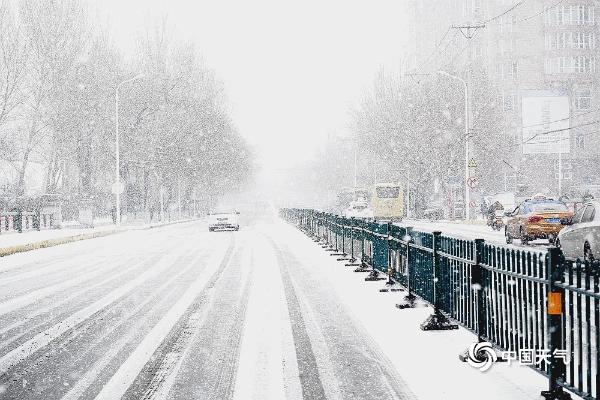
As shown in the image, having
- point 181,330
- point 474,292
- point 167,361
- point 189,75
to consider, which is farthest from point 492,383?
point 189,75

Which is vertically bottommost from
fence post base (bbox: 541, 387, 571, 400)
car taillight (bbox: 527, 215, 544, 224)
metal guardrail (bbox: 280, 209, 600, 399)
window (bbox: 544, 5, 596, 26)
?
fence post base (bbox: 541, 387, 571, 400)

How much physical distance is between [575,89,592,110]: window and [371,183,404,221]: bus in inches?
1680

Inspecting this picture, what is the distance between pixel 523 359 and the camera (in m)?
6.07

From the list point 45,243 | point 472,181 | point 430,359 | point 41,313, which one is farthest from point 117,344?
point 472,181

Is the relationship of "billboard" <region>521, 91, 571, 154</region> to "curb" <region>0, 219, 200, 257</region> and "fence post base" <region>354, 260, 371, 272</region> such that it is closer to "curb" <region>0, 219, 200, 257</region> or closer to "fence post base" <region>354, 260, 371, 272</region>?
"curb" <region>0, 219, 200, 257</region>

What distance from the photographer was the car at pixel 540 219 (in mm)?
21781

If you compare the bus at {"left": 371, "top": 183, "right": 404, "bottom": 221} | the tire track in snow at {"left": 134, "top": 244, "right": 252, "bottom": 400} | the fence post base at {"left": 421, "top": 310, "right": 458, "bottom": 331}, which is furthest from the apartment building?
the fence post base at {"left": 421, "top": 310, "right": 458, "bottom": 331}

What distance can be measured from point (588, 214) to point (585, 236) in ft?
3.65

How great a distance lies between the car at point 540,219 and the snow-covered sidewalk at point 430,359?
455 inches

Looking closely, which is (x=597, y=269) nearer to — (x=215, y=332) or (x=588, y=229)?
(x=215, y=332)

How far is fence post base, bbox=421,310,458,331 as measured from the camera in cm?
852

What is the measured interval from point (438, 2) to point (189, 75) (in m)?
74.9

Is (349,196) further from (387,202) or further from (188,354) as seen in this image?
(188,354)

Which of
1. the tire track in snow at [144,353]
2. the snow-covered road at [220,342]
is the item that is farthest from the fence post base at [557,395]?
the tire track in snow at [144,353]
